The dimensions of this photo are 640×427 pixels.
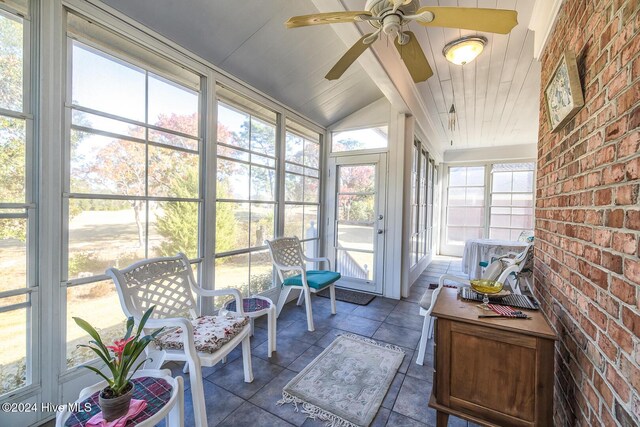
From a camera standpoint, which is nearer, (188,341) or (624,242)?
(624,242)

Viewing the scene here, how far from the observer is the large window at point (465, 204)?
6438 millimetres

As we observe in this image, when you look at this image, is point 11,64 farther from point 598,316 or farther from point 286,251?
point 598,316

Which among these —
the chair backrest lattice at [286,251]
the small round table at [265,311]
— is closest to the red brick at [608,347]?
the small round table at [265,311]

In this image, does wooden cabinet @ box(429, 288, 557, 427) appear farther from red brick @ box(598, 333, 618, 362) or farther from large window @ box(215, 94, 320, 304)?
large window @ box(215, 94, 320, 304)

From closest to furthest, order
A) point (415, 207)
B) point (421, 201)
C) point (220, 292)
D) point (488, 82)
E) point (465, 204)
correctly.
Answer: point (220, 292)
point (488, 82)
point (415, 207)
point (421, 201)
point (465, 204)

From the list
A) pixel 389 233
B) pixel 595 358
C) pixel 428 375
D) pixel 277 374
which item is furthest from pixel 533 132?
pixel 277 374

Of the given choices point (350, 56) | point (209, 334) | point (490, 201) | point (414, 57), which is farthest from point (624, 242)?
point (490, 201)

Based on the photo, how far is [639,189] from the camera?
731 millimetres

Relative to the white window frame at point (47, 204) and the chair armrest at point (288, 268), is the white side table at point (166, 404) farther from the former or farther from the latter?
the chair armrest at point (288, 268)

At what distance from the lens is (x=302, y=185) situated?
12.1 ft

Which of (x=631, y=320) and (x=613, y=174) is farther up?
(x=613, y=174)

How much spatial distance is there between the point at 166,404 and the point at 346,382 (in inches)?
48.5

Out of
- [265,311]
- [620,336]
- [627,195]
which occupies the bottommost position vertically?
[265,311]

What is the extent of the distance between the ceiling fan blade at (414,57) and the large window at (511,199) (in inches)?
220
